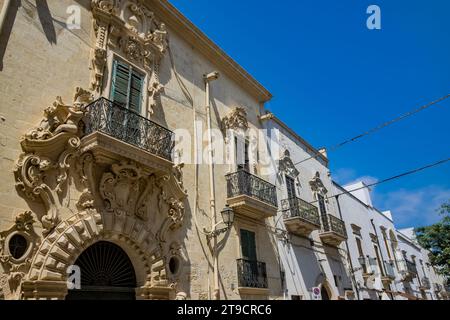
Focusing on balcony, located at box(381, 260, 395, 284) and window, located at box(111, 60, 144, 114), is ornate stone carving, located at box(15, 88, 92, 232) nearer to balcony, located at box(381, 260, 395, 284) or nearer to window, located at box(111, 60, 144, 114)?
window, located at box(111, 60, 144, 114)

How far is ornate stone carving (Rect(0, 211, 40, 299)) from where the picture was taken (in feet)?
16.3

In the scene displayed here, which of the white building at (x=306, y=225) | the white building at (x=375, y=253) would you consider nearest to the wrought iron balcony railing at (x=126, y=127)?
the white building at (x=306, y=225)

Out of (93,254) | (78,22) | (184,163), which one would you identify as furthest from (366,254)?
(78,22)

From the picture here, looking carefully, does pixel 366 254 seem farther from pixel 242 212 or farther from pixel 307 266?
pixel 242 212

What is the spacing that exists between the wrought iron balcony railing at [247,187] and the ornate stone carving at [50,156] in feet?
17.4

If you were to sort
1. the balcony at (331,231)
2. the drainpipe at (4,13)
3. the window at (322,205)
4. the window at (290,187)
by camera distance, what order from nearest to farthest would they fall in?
the drainpipe at (4,13)
the window at (290,187)
the balcony at (331,231)
the window at (322,205)

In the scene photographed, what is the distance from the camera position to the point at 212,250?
9094 millimetres

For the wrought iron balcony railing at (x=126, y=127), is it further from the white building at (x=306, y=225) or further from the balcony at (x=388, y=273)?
the balcony at (x=388, y=273)

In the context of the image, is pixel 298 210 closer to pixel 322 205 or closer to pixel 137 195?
pixel 322 205

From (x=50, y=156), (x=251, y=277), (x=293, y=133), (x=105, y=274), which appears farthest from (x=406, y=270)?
(x=50, y=156)

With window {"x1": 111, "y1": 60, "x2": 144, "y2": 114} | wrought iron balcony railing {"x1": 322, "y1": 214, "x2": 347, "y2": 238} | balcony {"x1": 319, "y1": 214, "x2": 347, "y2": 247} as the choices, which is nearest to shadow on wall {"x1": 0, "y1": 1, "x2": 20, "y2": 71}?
window {"x1": 111, "y1": 60, "x2": 144, "y2": 114}

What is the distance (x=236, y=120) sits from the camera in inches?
472

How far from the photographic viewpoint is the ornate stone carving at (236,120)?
11586mm
